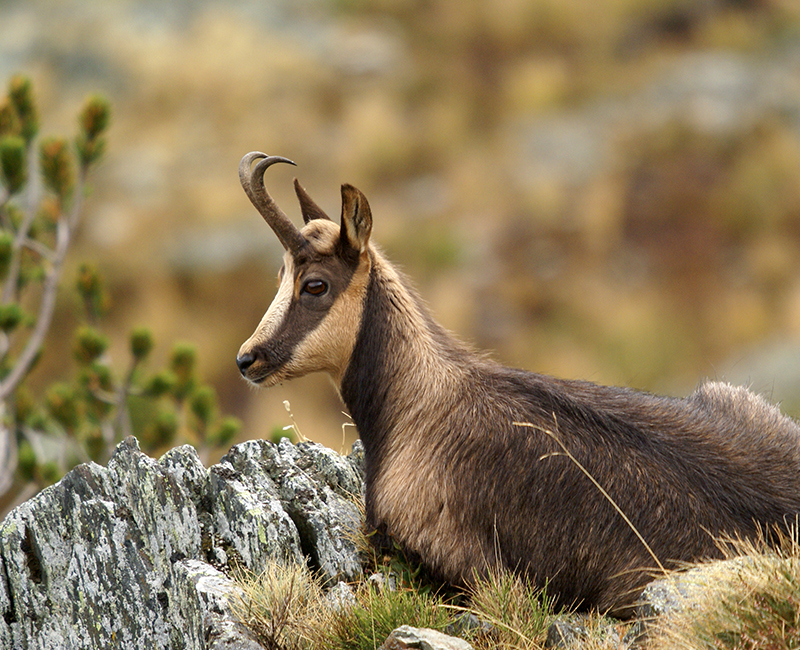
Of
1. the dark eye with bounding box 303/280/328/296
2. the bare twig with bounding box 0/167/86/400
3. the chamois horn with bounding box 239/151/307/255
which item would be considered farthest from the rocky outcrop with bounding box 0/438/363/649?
the bare twig with bounding box 0/167/86/400

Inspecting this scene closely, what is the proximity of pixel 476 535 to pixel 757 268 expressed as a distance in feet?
110

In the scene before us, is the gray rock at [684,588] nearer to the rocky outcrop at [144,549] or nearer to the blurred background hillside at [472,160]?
the rocky outcrop at [144,549]

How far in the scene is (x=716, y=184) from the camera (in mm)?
41062

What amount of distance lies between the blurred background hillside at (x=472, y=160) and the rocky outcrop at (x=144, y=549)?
21.0m

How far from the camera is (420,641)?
6.11 metres

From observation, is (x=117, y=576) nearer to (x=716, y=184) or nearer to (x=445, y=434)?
(x=445, y=434)

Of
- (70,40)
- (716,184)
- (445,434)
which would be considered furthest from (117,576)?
(70,40)

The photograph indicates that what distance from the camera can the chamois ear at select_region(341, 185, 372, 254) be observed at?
7.86 metres

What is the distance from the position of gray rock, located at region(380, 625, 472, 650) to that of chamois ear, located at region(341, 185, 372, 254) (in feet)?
10.6

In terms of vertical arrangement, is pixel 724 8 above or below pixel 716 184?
above

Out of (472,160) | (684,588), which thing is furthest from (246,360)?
(472,160)

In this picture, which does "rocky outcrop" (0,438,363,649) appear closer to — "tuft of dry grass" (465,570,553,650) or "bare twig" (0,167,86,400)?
"tuft of dry grass" (465,570,553,650)

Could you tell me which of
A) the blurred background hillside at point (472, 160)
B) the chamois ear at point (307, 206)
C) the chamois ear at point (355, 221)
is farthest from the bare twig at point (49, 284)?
the blurred background hillside at point (472, 160)

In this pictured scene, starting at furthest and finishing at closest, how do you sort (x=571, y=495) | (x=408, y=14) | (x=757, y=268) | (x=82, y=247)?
(x=408, y=14), (x=82, y=247), (x=757, y=268), (x=571, y=495)
